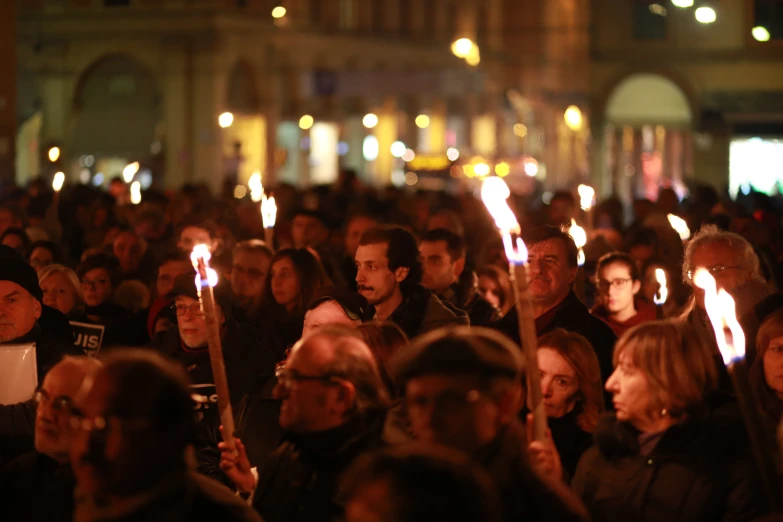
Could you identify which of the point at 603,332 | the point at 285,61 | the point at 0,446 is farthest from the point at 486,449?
the point at 285,61

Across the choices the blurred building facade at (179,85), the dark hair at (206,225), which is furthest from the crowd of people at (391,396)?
the blurred building facade at (179,85)

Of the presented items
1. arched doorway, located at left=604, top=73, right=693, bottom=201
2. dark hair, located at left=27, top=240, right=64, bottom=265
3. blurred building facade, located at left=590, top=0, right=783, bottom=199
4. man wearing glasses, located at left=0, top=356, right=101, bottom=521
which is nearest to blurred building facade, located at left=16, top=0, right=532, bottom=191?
blurred building facade, located at left=590, top=0, right=783, bottom=199

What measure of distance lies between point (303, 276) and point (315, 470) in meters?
4.39

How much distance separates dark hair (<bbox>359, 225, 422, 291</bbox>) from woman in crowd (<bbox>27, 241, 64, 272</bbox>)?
3998 millimetres

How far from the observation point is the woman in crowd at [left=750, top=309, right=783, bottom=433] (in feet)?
17.9

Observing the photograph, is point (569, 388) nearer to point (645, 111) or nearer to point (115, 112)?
point (115, 112)

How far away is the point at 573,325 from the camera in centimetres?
709

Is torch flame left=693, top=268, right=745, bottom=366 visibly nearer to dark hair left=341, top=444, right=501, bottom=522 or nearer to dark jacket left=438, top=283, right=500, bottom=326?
dark hair left=341, top=444, right=501, bottom=522

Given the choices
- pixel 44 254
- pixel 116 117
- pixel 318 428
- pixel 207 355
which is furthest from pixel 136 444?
pixel 116 117

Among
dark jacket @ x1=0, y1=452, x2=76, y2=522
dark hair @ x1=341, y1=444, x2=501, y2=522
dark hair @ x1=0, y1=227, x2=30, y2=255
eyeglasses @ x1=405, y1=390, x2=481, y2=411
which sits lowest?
dark jacket @ x1=0, y1=452, x2=76, y2=522

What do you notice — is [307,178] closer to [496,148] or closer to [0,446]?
[496,148]

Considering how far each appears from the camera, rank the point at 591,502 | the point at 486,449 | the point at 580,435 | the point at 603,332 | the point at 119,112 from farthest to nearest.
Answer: the point at 119,112 < the point at 603,332 < the point at 580,435 < the point at 591,502 < the point at 486,449

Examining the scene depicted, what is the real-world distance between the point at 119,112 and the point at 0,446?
36.4 metres

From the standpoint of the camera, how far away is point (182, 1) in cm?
4194
